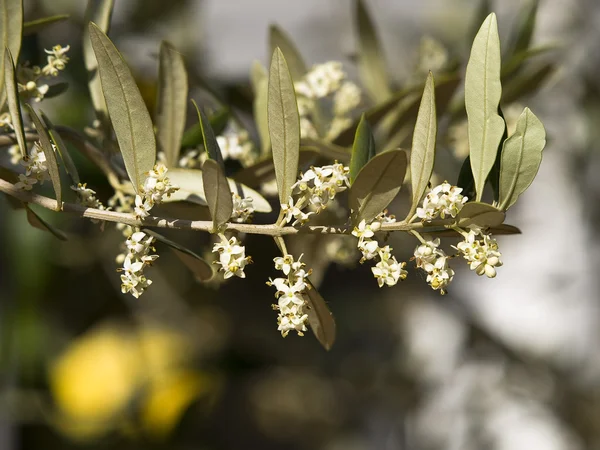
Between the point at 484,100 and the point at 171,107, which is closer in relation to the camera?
the point at 484,100

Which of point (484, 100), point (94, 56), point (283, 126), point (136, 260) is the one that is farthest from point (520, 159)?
point (94, 56)

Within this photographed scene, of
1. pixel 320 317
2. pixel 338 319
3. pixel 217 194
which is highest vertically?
pixel 217 194

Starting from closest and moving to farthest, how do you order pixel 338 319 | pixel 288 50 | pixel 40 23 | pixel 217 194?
pixel 217 194 → pixel 40 23 → pixel 288 50 → pixel 338 319

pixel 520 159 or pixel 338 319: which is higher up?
pixel 520 159

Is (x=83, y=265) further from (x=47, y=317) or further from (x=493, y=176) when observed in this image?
(x=493, y=176)

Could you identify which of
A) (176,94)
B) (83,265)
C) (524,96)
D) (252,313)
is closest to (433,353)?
(252,313)

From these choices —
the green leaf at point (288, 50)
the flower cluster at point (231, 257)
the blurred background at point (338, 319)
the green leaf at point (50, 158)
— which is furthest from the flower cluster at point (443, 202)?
the blurred background at point (338, 319)

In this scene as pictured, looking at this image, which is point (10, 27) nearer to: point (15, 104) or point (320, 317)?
point (15, 104)
